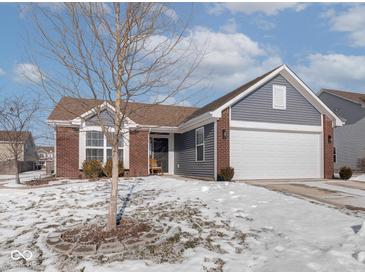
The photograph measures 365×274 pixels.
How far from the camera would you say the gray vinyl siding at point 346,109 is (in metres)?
22.7

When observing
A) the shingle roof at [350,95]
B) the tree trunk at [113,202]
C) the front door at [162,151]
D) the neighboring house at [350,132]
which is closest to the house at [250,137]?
the front door at [162,151]

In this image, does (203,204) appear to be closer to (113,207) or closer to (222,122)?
(113,207)

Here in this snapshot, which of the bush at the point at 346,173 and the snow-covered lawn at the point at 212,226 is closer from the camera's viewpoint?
the snow-covered lawn at the point at 212,226

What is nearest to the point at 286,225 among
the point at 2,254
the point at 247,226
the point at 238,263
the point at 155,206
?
the point at 247,226

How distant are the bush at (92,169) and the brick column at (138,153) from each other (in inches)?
68.9

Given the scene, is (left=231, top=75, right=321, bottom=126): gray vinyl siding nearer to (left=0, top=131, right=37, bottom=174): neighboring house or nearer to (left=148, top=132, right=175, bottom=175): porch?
(left=148, top=132, right=175, bottom=175): porch

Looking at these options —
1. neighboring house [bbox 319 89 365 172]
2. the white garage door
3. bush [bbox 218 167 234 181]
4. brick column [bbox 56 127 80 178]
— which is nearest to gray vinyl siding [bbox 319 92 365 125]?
neighboring house [bbox 319 89 365 172]

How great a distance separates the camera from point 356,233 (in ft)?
17.0

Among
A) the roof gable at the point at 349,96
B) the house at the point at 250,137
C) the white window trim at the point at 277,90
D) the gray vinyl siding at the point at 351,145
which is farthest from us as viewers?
the roof gable at the point at 349,96

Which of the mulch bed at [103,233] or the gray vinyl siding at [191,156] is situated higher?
the gray vinyl siding at [191,156]

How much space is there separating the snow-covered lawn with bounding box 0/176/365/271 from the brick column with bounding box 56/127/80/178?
3936 millimetres

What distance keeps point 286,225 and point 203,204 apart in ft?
8.00

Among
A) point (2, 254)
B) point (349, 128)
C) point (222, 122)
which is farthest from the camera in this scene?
point (349, 128)

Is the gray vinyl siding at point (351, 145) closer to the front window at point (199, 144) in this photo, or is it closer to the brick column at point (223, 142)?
the front window at point (199, 144)
